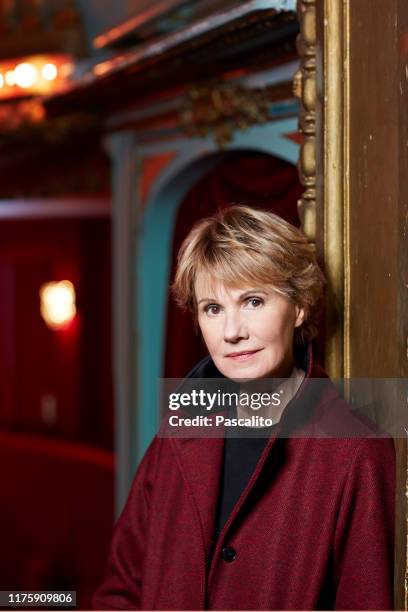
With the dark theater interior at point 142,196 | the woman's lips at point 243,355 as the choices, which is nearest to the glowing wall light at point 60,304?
the dark theater interior at point 142,196

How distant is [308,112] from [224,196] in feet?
3.32

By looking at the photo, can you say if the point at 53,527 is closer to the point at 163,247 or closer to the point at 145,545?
the point at 163,247

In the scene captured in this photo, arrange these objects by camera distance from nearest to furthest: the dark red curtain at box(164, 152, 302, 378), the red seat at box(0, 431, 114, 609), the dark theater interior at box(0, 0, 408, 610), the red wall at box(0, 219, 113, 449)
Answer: the dark theater interior at box(0, 0, 408, 610) → the dark red curtain at box(164, 152, 302, 378) → the red seat at box(0, 431, 114, 609) → the red wall at box(0, 219, 113, 449)

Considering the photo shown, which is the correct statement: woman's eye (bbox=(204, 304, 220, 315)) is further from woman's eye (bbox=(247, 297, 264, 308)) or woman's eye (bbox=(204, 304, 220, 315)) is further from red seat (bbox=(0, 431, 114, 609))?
red seat (bbox=(0, 431, 114, 609))

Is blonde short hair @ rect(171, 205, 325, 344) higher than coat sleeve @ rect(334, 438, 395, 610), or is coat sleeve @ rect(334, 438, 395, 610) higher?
blonde short hair @ rect(171, 205, 325, 344)

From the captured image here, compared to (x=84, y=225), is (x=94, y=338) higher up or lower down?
lower down

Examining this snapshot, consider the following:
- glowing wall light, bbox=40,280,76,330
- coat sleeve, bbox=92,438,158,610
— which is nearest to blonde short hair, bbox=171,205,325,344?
coat sleeve, bbox=92,438,158,610

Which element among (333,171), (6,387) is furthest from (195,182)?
(6,387)

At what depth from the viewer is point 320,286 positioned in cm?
141

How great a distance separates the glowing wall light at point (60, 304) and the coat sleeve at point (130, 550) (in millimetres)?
5031

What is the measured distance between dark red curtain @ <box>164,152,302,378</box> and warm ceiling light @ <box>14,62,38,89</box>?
969mm

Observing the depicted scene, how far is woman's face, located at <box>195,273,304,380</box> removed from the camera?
133cm

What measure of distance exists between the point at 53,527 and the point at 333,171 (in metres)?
3.80

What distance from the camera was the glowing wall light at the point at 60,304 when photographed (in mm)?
6578
